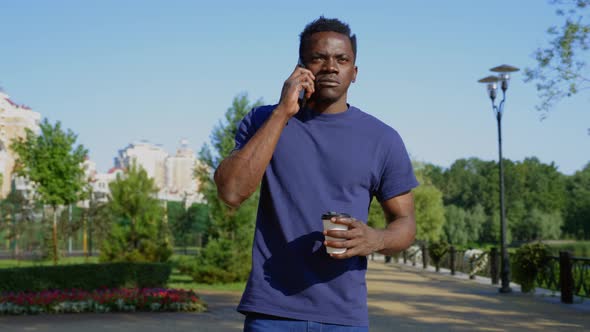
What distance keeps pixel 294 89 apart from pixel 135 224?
21.4m

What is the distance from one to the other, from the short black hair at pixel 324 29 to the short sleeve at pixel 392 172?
0.32 m

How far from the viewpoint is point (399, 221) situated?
2.38 meters

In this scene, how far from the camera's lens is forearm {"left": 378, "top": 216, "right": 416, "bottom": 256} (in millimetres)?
2244

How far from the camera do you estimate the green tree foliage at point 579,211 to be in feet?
289

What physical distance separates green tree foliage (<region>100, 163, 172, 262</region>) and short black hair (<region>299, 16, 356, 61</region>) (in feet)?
67.9

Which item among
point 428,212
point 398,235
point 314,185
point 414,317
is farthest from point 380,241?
point 428,212

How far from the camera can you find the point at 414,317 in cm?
1352

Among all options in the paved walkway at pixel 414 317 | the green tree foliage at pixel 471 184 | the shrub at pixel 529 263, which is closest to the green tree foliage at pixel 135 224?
the paved walkway at pixel 414 317

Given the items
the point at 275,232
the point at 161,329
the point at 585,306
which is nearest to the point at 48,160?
the point at 161,329

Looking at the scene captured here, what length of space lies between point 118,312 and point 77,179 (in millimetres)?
15382

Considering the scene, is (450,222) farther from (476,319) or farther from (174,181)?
(174,181)

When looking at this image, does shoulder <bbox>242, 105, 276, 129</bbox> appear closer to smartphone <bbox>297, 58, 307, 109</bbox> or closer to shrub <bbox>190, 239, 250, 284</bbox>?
smartphone <bbox>297, 58, 307, 109</bbox>

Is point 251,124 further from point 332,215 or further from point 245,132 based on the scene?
point 332,215

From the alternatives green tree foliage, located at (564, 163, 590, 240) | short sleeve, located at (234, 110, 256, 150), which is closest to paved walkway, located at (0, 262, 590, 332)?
short sleeve, located at (234, 110, 256, 150)
